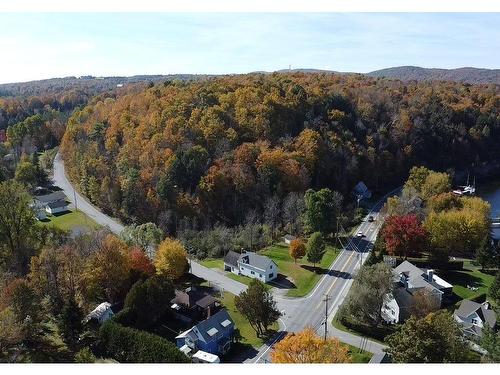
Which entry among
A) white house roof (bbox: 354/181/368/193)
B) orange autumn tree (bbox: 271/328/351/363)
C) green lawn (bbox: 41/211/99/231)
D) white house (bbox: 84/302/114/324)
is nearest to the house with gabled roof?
white house (bbox: 84/302/114/324)

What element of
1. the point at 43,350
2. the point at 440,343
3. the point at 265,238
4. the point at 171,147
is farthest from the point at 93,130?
the point at 440,343

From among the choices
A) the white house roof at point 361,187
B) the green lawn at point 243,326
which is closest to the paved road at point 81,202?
the green lawn at point 243,326

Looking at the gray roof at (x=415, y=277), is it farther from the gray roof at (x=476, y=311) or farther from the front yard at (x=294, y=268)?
the front yard at (x=294, y=268)

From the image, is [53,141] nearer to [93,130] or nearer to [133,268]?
[93,130]

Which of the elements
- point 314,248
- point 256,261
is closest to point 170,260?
point 256,261

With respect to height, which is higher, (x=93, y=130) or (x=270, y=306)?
(x=93, y=130)

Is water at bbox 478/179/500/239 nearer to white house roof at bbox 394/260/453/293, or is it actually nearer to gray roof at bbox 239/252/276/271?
white house roof at bbox 394/260/453/293
